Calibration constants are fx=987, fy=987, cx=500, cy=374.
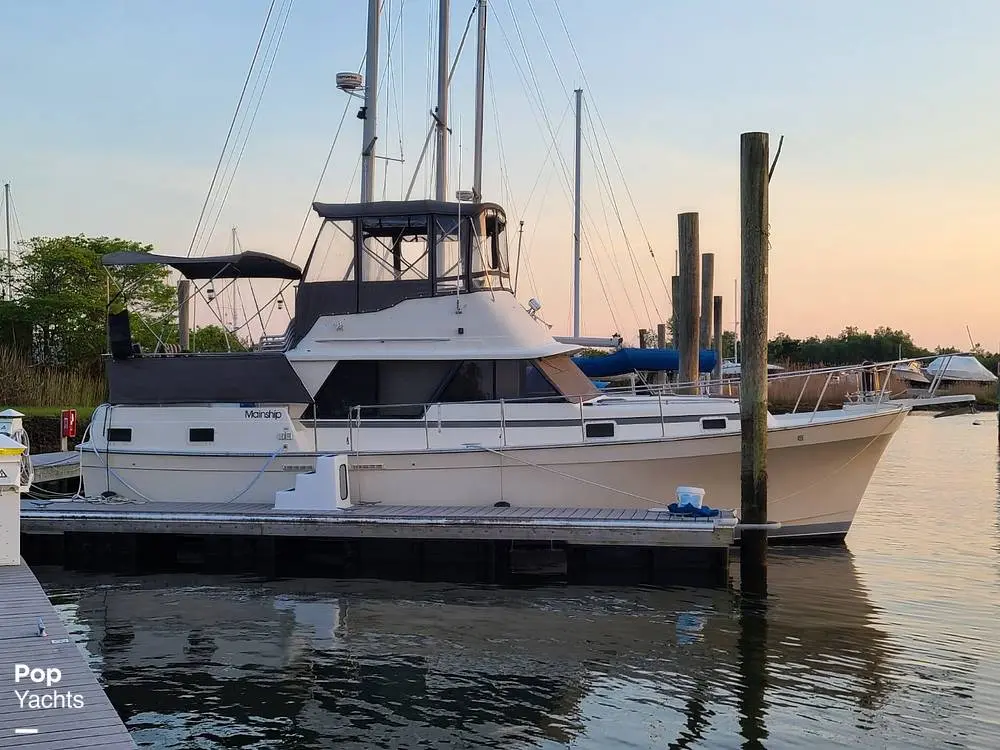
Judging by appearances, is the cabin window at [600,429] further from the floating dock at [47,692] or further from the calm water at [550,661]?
the floating dock at [47,692]

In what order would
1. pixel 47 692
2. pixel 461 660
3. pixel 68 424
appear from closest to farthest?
pixel 47 692 < pixel 461 660 < pixel 68 424

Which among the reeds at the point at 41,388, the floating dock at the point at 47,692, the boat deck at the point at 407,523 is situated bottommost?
the floating dock at the point at 47,692

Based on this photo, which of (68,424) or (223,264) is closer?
(223,264)

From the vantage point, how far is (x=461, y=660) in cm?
865

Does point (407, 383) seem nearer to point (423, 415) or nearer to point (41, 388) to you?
point (423, 415)

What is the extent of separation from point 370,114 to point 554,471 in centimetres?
699

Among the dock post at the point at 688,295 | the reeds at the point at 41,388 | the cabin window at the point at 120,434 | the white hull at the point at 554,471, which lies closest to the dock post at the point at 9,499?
the white hull at the point at 554,471

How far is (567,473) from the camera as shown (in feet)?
41.2

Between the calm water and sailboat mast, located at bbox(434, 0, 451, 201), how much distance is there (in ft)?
27.0

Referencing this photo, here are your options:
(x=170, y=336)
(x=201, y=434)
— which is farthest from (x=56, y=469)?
(x=170, y=336)

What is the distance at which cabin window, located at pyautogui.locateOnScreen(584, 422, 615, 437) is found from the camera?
41.7 feet

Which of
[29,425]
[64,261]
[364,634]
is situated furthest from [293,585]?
[64,261]

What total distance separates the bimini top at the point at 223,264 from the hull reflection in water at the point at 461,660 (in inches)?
168

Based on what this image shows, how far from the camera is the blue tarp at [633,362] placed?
1870 centimetres
